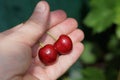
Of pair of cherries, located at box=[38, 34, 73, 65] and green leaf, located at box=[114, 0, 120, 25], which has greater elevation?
green leaf, located at box=[114, 0, 120, 25]

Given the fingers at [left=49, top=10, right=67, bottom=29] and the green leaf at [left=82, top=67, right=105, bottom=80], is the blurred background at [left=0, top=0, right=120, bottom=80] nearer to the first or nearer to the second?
the green leaf at [left=82, top=67, right=105, bottom=80]

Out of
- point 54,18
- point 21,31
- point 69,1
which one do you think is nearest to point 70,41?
point 54,18

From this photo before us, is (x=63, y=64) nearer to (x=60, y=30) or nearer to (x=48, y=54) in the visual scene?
(x=48, y=54)

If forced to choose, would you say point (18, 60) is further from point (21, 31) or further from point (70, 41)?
point (70, 41)

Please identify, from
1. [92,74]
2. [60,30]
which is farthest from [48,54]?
[92,74]

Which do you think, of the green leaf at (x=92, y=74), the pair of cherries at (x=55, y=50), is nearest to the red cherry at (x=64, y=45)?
the pair of cherries at (x=55, y=50)

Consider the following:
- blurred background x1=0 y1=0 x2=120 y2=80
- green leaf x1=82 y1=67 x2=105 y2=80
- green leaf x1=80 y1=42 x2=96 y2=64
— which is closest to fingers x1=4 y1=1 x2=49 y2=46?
blurred background x1=0 y1=0 x2=120 y2=80

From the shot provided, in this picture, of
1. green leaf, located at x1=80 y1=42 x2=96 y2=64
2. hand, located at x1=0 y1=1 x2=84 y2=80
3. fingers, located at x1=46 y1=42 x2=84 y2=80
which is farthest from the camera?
green leaf, located at x1=80 y1=42 x2=96 y2=64
